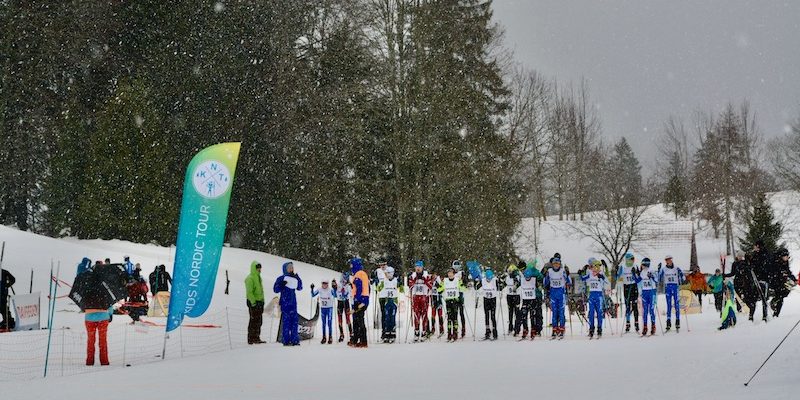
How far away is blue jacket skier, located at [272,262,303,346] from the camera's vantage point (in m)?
17.0

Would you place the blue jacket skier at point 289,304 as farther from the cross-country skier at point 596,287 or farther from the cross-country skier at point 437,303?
the cross-country skier at point 596,287

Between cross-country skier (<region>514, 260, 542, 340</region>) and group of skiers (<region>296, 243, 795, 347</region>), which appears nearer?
group of skiers (<region>296, 243, 795, 347</region>)

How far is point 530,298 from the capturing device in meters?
17.7

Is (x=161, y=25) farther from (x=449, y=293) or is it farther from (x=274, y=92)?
(x=449, y=293)

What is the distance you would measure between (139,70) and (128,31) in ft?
15.0

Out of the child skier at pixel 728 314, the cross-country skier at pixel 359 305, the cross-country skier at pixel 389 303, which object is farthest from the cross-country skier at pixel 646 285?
the cross-country skier at pixel 359 305

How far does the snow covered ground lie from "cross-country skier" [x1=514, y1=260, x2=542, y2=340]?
629 mm

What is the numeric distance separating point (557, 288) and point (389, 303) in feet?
12.4

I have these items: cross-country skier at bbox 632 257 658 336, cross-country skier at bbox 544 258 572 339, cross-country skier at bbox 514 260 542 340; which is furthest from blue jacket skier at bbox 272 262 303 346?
cross-country skier at bbox 632 257 658 336

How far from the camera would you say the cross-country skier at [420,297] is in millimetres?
18142

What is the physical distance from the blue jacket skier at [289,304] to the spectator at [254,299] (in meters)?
0.39

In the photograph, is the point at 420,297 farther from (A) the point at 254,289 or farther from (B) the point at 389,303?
(A) the point at 254,289

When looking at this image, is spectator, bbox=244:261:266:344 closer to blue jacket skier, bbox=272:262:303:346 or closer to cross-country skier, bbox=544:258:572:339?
blue jacket skier, bbox=272:262:303:346

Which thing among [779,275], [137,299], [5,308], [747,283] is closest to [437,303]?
[747,283]
